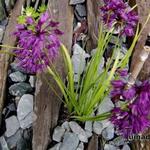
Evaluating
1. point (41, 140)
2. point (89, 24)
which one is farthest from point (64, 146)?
point (89, 24)

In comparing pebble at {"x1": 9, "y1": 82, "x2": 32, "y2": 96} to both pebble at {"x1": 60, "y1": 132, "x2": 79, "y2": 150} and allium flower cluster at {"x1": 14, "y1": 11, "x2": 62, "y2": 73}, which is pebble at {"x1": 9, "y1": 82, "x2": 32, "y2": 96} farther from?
allium flower cluster at {"x1": 14, "y1": 11, "x2": 62, "y2": 73}

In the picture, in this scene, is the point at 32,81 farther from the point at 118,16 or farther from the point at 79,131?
the point at 118,16

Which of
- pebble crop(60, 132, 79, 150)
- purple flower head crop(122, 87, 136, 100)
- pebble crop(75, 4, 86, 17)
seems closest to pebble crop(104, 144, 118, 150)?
pebble crop(60, 132, 79, 150)

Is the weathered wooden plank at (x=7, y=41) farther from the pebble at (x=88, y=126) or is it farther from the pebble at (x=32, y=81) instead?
the pebble at (x=88, y=126)

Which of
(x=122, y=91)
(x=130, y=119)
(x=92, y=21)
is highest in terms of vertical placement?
(x=92, y=21)

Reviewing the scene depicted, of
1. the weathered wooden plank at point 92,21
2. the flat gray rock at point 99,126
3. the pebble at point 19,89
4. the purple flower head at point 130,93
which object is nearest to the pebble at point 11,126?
the pebble at point 19,89

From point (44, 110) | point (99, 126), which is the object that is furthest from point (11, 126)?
point (99, 126)
